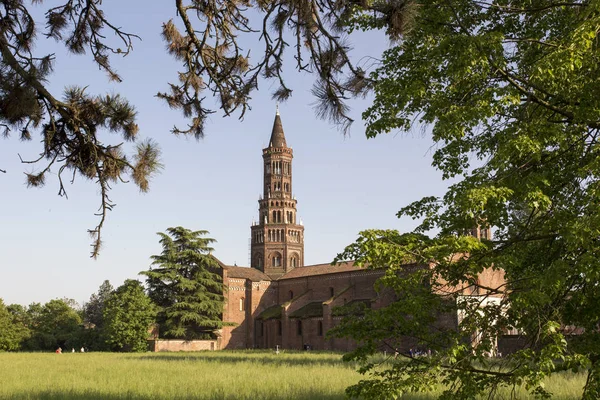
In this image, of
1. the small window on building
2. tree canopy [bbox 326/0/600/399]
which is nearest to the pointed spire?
the small window on building

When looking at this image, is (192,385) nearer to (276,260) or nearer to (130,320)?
(130,320)

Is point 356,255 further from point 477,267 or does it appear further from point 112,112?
point 112,112

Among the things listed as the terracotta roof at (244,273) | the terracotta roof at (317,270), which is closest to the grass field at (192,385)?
the terracotta roof at (317,270)

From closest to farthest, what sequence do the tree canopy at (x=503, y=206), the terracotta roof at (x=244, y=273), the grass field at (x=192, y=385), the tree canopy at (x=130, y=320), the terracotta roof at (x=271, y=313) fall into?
A: the tree canopy at (x=503, y=206), the grass field at (x=192, y=385), the tree canopy at (x=130, y=320), the terracotta roof at (x=271, y=313), the terracotta roof at (x=244, y=273)

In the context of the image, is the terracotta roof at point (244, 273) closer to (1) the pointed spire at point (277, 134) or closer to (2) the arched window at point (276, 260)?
(2) the arched window at point (276, 260)

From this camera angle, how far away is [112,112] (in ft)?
24.5

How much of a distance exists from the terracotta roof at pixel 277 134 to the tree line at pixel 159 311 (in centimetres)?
2078

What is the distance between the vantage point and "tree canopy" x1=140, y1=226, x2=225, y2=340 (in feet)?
178

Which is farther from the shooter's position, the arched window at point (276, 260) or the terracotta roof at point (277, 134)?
the terracotta roof at point (277, 134)

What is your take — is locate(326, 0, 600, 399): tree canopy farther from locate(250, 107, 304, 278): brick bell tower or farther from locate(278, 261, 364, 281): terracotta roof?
locate(250, 107, 304, 278): brick bell tower

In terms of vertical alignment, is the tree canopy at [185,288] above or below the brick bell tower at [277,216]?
below

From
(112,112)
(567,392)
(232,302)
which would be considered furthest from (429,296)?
(232,302)

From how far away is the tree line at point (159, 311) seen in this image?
5191 cm

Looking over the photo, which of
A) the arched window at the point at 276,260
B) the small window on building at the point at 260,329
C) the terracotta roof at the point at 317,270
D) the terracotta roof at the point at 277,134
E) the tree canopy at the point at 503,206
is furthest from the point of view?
the terracotta roof at the point at 277,134
